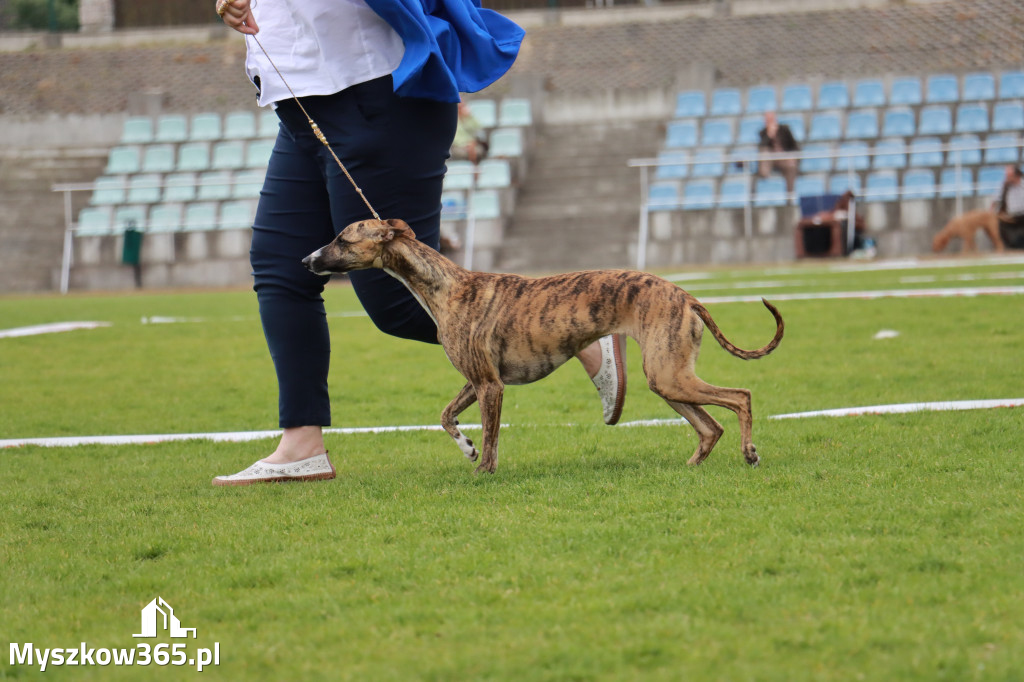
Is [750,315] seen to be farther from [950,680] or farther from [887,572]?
[950,680]

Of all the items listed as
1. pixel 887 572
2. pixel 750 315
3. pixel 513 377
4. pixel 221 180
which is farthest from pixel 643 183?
pixel 887 572

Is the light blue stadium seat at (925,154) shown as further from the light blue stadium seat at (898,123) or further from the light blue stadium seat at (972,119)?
the light blue stadium seat at (972,119)

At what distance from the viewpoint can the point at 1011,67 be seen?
89.5ft

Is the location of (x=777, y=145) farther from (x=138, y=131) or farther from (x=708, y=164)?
(x=138, y=131)

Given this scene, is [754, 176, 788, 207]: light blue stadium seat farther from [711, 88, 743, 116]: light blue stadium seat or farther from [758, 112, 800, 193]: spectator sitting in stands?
[711, 88, 743, 116]: light blue stadium seat

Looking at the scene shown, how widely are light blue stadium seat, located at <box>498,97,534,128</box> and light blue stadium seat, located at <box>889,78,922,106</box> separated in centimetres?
826

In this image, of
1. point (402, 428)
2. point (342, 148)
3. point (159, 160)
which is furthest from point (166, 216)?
point (342, 148)

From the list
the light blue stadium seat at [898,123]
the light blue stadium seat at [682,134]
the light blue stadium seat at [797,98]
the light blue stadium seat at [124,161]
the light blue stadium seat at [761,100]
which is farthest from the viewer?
the light blue stadium seat at [124,161]

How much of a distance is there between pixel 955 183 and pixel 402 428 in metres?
19.3

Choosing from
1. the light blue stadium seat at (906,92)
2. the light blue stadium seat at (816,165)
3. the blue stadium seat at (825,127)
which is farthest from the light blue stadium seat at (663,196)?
the light blue stadium seat at (906,92)

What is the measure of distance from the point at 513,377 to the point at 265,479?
1083mm

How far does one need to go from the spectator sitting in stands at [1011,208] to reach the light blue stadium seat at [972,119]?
2.77 metres

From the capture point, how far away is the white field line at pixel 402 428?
5.77 meters

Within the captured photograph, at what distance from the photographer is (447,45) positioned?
4734 millimetres
